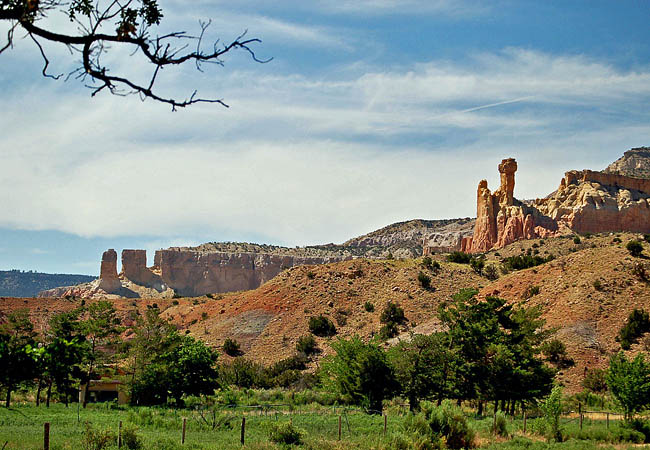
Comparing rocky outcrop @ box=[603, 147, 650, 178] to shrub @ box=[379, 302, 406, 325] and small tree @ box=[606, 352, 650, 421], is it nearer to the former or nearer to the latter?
shrub @ box=[379, 302, 406, 325]

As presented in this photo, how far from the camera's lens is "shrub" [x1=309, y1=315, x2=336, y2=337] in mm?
59094

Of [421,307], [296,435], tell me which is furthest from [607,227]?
[296,435]

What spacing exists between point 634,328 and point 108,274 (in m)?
111

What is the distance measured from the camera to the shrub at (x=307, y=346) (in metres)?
55.6

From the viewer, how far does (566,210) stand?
104m

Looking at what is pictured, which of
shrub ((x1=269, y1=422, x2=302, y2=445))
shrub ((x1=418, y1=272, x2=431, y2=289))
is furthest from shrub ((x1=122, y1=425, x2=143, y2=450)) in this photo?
shrub ((x1=418, y1=272, x2=431, y2=289))

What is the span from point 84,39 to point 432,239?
136 meters

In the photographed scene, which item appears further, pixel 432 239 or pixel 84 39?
pixel 432 239

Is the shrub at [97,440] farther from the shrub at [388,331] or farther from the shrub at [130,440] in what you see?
the shrub at [388,331]

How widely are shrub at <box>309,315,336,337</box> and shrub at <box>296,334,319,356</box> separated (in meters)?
2.27

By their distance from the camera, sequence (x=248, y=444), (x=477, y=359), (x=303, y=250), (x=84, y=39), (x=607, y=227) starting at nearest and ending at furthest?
1. (x=84, y=39)
2. (x=248, y=444)
3. (x=477, y=359)
4. (x=607, y=227)
5. (x=303, y=250)

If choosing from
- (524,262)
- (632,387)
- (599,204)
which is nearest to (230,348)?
(524,262)

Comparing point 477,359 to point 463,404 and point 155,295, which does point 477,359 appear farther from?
point 155,295

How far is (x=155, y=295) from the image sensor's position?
134 metres
